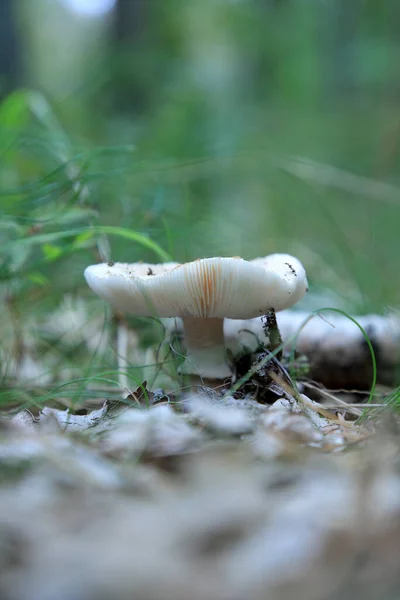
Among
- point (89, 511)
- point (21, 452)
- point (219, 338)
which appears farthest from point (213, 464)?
point (219, 338)

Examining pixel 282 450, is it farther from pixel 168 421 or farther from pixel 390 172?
pixel 390 172

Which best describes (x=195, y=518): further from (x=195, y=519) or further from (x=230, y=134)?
(x=230, y=134)

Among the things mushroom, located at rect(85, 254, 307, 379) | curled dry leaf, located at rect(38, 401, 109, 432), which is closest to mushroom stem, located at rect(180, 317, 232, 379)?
mushroom, located at rect(85, 254, 307, 379)

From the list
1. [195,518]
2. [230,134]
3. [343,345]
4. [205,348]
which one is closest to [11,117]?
[205,348]

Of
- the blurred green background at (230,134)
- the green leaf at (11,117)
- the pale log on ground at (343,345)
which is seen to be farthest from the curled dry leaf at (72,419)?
the green leaf at (11,117)

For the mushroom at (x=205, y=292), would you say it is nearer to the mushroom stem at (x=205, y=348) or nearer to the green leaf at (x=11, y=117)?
the mushroom stem at (x=205, y=348)

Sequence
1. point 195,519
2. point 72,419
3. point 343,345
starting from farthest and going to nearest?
point 343,345
point 72,419
point 195,519
